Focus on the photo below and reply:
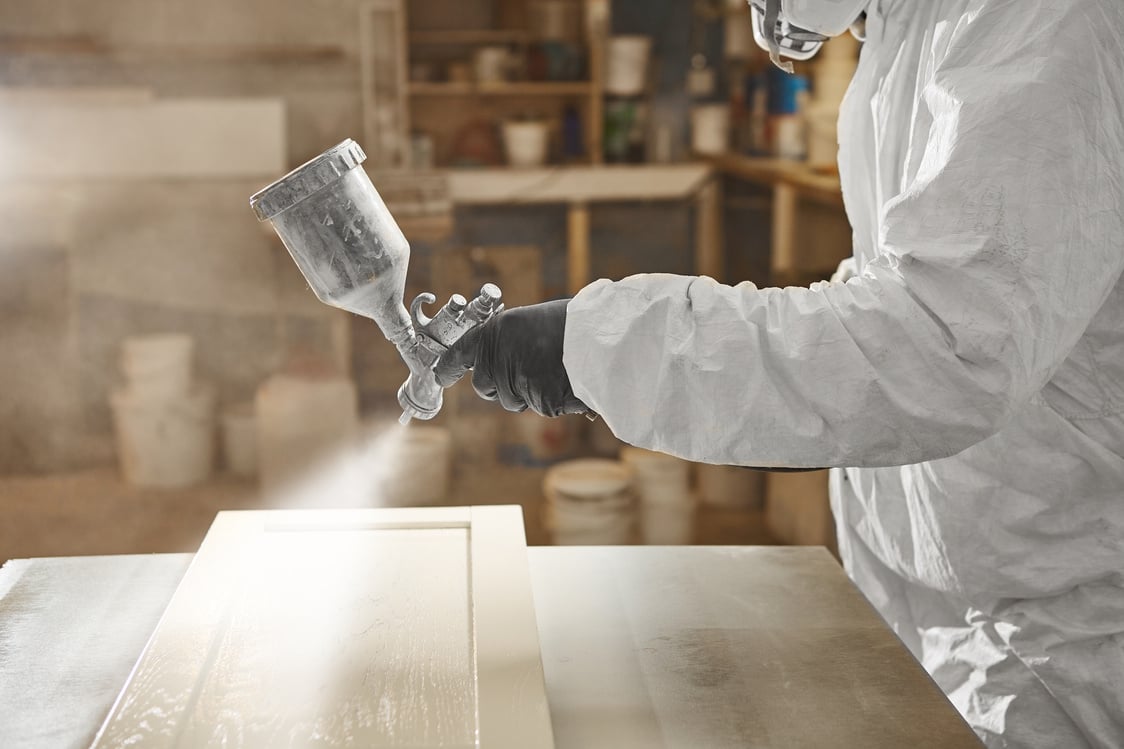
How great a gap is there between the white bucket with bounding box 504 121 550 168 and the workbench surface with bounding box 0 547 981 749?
10.0 ft

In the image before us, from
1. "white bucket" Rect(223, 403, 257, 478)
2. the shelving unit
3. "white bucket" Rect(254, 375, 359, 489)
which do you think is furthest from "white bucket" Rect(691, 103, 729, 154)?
"white bucket" Rect(223, 403, 257, 478)

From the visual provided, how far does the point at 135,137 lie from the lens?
3.98 metres

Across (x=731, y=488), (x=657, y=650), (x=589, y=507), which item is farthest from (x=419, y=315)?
(x=731, y=488)

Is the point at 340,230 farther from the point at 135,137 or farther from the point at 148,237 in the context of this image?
the point at 148,237

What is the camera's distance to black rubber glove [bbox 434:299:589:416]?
111cm

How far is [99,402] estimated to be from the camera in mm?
4309

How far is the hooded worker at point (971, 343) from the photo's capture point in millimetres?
952

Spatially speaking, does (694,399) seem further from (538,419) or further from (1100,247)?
(538,419)

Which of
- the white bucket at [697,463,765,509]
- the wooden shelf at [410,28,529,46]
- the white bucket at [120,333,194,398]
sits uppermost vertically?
the wooden shelf at [410,28,529,46]

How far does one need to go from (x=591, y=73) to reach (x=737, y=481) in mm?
1869

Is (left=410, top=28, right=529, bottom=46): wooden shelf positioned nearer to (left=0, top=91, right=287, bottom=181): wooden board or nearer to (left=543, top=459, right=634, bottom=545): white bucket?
(left=0, top=91, right=287, bottom=181): wooden board

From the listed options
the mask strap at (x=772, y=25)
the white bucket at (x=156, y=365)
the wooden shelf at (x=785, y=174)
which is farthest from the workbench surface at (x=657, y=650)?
the white bucket at (x=156, y=365)

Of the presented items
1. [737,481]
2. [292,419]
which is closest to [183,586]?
[292,419]

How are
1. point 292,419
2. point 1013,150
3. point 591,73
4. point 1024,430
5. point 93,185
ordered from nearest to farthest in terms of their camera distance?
point 1013,150
point 1024,430
point 292,419
point 93,185
point 591,73
